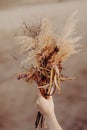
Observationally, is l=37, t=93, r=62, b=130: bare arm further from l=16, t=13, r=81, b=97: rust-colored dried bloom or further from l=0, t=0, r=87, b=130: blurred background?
l=0, t=0, r=87, b=130: blurred background

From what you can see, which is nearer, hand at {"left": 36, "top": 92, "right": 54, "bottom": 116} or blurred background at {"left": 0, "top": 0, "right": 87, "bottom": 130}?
hand at {"left": 36, "top": 92, "right": 54, "bottom": 116}

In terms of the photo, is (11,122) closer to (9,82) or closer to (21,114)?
(21,114)

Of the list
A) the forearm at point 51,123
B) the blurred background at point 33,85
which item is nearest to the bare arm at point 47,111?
the forearm at point 51,123

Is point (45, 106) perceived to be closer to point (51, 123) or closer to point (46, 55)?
point (51, 123)

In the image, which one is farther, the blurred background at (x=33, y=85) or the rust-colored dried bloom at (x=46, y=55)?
the blurred background at (x=33, y=85)

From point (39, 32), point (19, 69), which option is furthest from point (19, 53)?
point (39, 32)

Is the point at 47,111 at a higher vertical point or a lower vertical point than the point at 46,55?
lower

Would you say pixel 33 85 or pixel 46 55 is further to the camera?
pixel 33 85

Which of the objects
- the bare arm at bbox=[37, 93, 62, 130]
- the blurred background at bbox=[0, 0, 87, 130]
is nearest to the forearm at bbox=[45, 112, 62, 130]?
the bare arm at bbox=[37, 93, 62, 130]

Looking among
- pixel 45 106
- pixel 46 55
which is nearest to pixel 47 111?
pixel 45 106

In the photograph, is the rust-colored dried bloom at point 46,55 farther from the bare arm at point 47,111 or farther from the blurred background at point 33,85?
the blurred background at point 33,85
